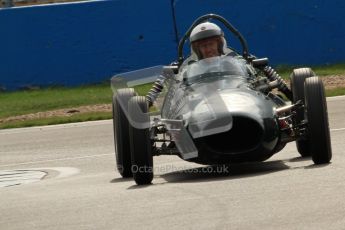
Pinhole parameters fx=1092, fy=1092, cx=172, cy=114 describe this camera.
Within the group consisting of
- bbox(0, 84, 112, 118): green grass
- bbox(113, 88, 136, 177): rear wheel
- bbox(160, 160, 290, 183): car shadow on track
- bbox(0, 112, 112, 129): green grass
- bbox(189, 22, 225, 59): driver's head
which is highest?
bbox(189, 22, 225, 59): driver's head

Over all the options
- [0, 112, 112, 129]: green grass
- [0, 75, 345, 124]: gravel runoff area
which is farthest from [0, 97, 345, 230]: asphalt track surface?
[0, 75, 345, 124]: gravel runoff area

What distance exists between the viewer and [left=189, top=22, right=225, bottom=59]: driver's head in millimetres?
11180

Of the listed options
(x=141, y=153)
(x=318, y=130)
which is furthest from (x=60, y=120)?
(x=318, y=130)

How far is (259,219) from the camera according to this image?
674 centimetres

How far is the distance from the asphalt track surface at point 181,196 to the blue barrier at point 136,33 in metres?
11.5

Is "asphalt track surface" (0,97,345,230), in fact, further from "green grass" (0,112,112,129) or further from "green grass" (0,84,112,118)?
"green grass" (0,84,112,118)

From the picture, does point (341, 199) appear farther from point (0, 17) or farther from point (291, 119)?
point (0, 17)

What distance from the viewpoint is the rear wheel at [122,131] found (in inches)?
416

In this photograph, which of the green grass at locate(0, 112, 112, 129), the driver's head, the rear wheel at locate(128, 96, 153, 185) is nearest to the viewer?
the rear wheel at locate(128, 96, 153, 185)

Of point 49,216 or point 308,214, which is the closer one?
point 308,214

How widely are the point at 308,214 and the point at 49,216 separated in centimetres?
211

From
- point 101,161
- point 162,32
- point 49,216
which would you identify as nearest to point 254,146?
point 49,216

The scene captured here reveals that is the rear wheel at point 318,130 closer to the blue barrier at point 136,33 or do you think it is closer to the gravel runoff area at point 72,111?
the gravel runoff area at point 72,111

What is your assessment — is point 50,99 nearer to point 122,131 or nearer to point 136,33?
point 136,33
